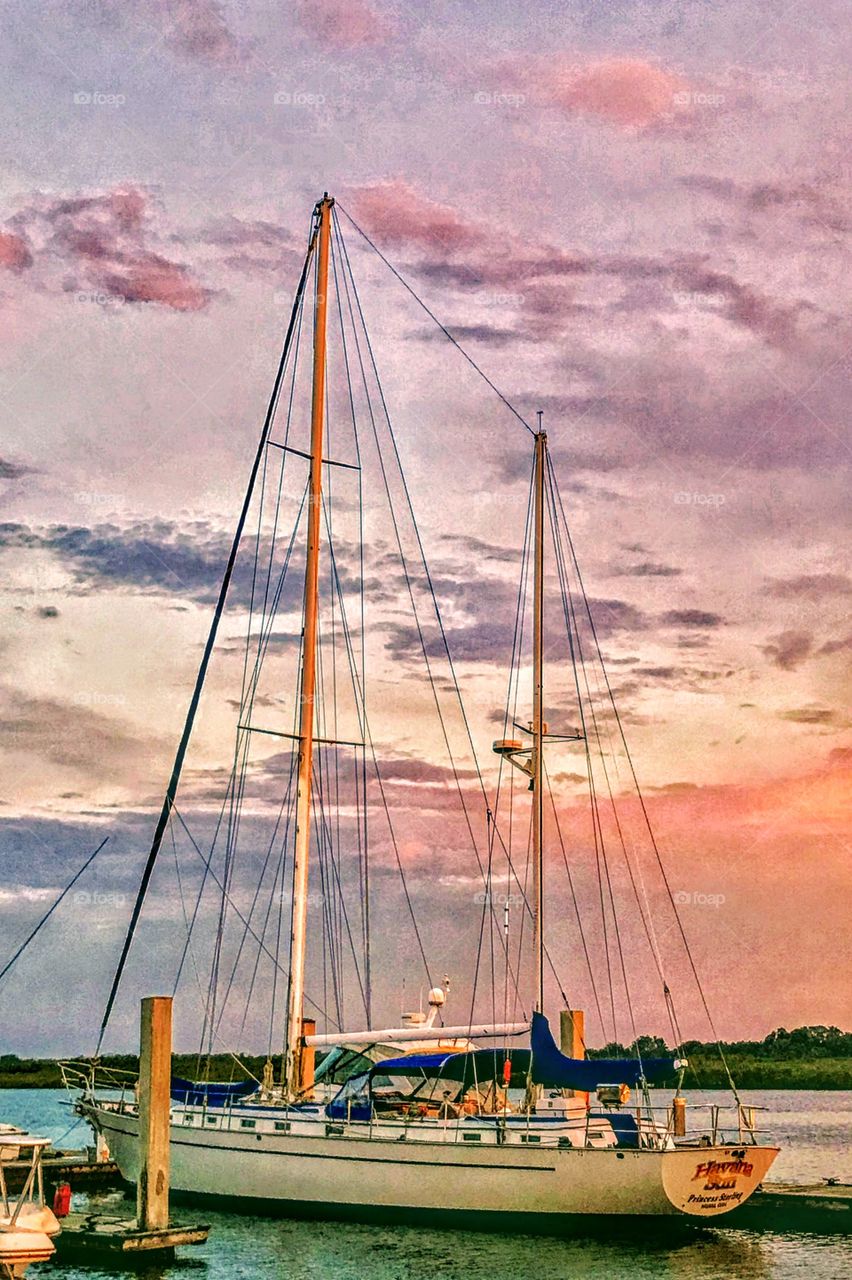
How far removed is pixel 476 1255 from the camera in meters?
Answer: 35.2

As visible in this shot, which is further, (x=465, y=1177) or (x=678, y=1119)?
(x=465, y=1177)

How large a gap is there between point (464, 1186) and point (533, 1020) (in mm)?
4685

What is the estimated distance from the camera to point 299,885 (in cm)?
4194

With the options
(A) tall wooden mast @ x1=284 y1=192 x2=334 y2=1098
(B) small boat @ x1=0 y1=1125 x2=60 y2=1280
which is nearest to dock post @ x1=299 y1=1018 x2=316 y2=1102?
(A) tall wooden mast @ x1=284 y1=192 x2=334 y2=1098

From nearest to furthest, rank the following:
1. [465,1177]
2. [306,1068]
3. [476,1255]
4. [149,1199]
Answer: [149,1199] → [476,1255] → [465,1177] → [306,1068]

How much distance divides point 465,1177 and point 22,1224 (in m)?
12.8

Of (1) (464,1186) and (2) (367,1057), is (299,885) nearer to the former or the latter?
(2) (367,1057)

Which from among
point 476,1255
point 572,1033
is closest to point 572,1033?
point 572,1033

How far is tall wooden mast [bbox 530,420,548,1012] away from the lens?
42156 mm

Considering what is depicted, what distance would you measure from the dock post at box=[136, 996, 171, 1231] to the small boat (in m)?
3.15

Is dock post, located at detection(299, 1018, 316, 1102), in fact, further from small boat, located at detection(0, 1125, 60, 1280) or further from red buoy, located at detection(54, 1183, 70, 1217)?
small boat, located at detection(0, 1125, 60, 1280)

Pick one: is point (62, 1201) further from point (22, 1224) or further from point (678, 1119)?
point (678, 1119)

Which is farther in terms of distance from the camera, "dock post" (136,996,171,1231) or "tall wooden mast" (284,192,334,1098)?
"tall wooden mast" (284,192,334,1098)

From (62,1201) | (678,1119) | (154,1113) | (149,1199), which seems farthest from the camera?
(678,1119)
